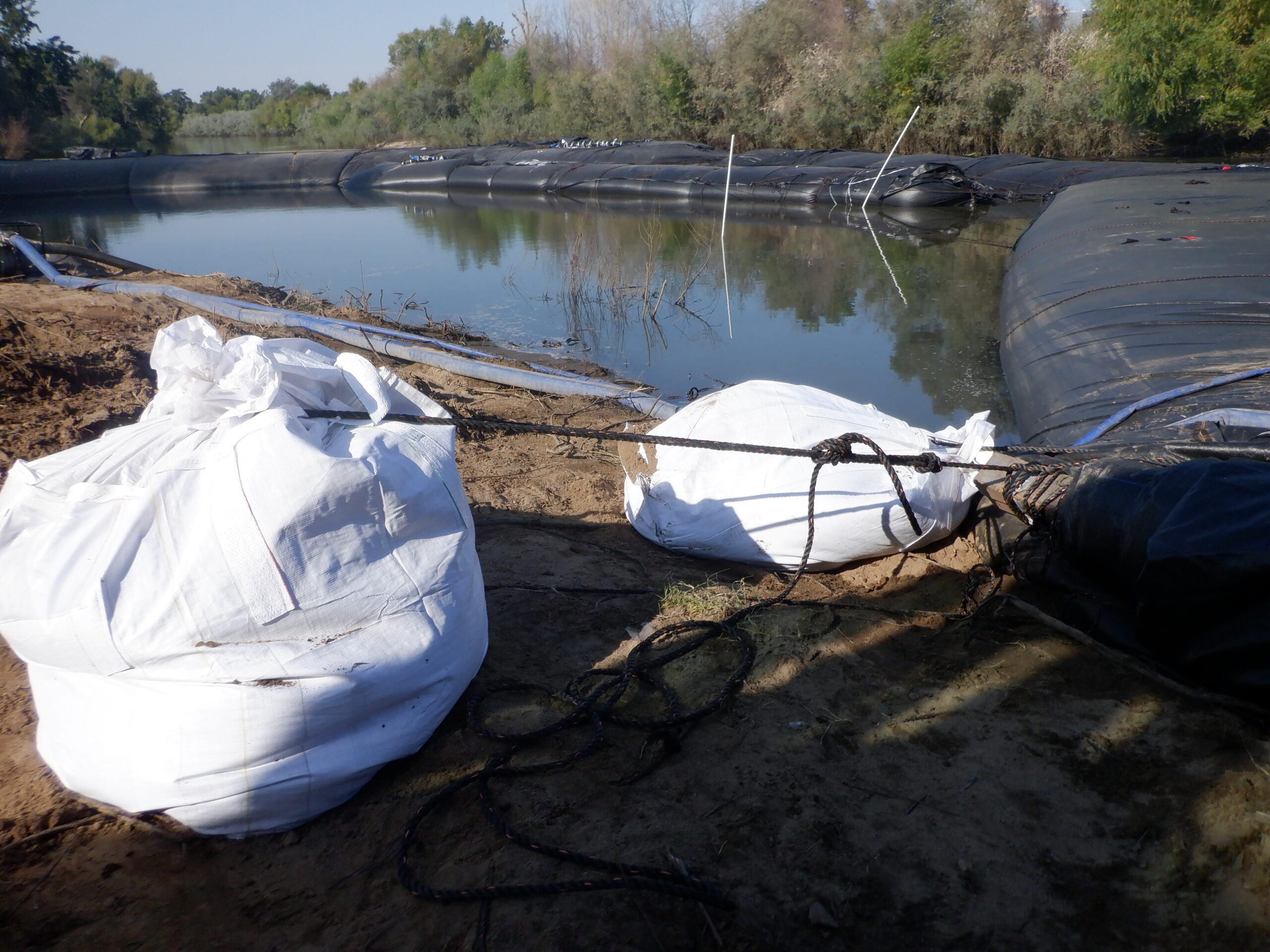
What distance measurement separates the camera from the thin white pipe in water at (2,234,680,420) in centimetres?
512

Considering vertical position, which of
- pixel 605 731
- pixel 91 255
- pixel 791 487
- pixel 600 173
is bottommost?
pixel 605 731

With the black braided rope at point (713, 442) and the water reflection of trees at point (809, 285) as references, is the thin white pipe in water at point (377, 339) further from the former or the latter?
the black braided rope at point (713, 442)

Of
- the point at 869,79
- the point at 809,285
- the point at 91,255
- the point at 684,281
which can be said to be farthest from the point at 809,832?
the point at 869,79

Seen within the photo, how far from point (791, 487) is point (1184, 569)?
46.3 inches

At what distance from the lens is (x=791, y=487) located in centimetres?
254

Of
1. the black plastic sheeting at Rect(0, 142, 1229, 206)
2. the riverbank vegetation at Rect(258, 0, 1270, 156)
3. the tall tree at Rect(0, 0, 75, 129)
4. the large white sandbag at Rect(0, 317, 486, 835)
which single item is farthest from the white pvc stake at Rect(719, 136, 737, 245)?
the tall tree at Rect(0, 0, 75, 129)

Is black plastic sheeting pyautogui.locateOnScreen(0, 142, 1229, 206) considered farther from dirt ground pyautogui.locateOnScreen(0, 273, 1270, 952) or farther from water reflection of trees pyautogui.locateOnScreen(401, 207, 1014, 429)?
dirt ground pyautogui.locateOnScreen(0, 273, 1270, 952)

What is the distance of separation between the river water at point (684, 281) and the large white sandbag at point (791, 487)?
111 inches

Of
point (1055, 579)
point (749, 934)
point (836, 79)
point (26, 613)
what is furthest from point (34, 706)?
point (836, 79)

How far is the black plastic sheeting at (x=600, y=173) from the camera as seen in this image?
12234 mm

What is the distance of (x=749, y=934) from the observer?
4.05 ft

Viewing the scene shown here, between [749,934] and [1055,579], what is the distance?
4.30ft

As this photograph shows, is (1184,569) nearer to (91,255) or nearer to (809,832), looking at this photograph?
(809,832)

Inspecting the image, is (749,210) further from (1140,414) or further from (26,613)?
(26,613)
